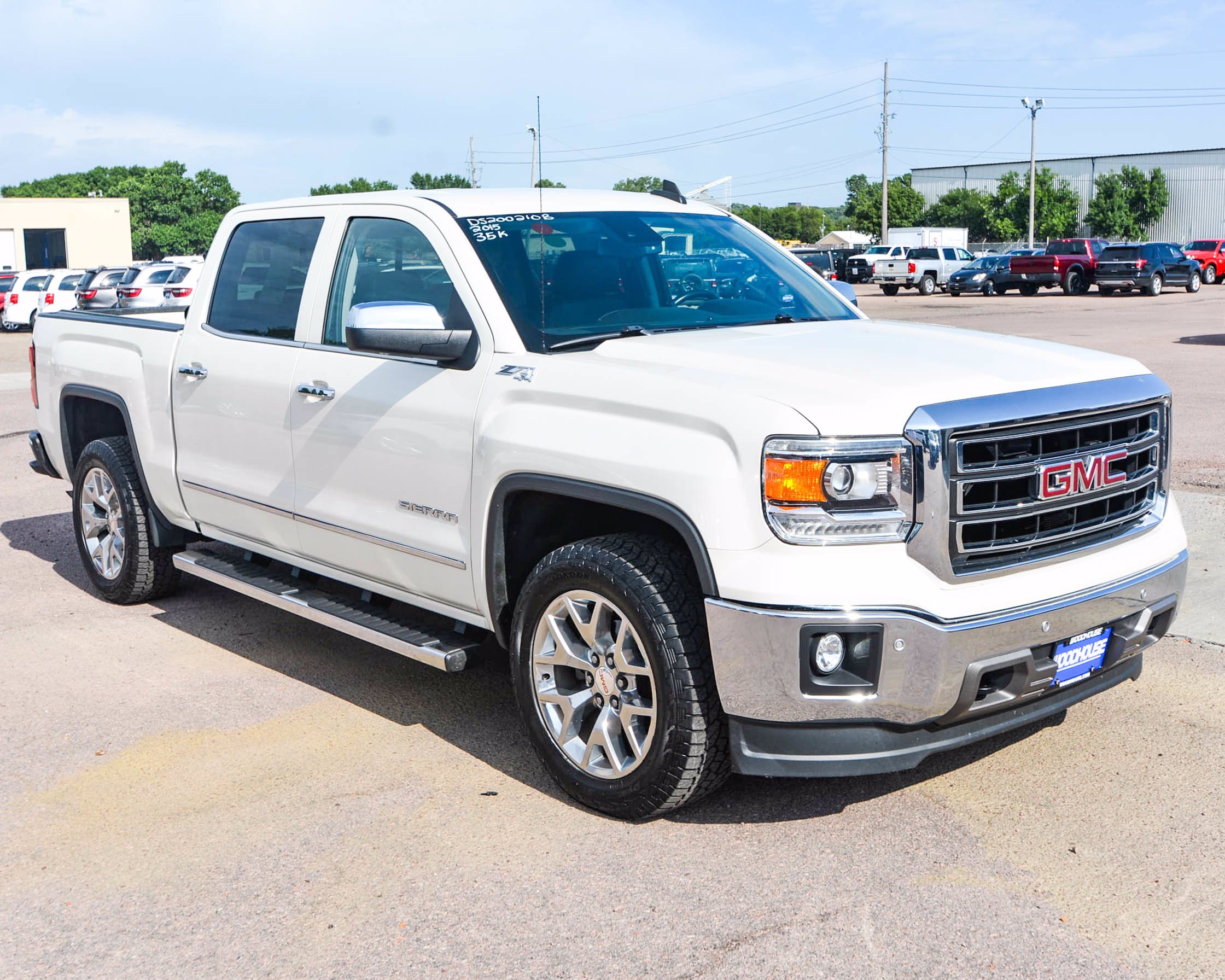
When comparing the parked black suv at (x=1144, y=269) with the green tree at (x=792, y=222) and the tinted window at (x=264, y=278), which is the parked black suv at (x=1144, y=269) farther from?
the green tree at (x=792, y=222)

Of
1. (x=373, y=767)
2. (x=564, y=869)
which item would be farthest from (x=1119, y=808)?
(x=373, y=767)

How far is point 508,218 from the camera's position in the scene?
492 centimetres

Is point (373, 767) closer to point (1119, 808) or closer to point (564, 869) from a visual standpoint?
point (564, 869)

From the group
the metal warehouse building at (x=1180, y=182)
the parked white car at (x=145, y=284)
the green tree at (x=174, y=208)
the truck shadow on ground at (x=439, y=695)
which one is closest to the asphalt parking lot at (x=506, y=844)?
the truck shadow on ground at (x=439, y=695)

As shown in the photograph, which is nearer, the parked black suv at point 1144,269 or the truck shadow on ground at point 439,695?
the truck shadow on ground at point 439,695

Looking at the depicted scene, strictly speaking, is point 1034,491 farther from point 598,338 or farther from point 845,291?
point 845,291

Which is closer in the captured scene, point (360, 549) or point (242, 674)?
point (360, 549)

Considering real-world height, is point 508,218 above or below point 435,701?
above

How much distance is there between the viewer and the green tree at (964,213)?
9262cm

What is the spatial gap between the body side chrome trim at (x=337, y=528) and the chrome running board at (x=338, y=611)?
184mm

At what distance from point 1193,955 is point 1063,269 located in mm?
42704

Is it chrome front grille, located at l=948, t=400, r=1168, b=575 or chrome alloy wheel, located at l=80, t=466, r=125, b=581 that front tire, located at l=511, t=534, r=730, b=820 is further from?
chrome alloy wheel, located at l=80, t=466, r=125, b=581

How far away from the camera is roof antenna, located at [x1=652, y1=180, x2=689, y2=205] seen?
585 cm

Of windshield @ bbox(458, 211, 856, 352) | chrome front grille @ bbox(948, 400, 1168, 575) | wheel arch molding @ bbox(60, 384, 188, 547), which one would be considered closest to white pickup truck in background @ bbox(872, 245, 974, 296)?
wheel arch molding @ bbox(60, 384, 188, 547)
